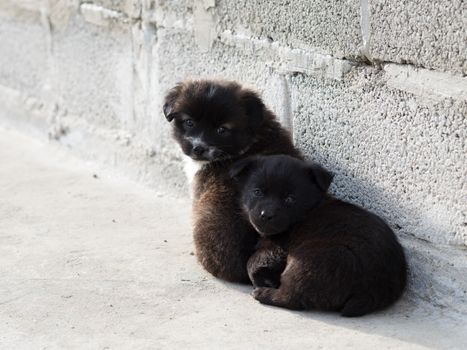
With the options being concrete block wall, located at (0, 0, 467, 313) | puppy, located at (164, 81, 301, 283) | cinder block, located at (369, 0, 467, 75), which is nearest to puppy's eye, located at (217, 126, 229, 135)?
puppy, located at (164, 81, 301, 283)

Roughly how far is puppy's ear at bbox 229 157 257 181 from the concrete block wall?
56 cm

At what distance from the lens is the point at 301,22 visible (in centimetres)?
550

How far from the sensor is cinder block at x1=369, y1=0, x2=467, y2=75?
4523mm

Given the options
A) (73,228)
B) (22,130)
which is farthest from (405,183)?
(22,130)

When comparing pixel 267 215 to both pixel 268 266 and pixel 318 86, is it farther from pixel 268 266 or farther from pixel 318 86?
pixel 318 86

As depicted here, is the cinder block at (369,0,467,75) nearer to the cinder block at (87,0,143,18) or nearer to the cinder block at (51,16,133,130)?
the cinder block at (87,0,143,18)

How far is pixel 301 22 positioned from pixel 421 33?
97cm

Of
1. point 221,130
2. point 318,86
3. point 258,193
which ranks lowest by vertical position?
point 258,193

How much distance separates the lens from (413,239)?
4949 mm

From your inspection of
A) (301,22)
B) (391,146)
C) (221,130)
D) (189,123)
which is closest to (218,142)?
(221,130)

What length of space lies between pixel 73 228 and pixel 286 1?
6.58 ft

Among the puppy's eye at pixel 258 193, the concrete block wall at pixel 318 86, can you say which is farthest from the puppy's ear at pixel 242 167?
the concrete block wall at pixel 318 86

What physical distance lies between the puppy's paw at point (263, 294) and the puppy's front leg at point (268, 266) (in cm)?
8

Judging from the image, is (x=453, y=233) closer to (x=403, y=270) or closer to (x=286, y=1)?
(x=403, y=270)
